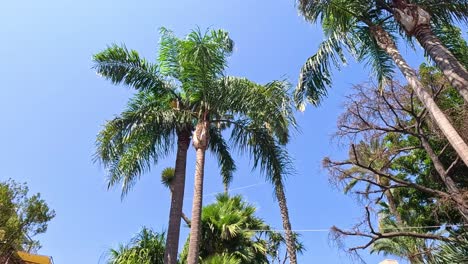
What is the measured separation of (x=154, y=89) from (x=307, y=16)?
497 centimetres

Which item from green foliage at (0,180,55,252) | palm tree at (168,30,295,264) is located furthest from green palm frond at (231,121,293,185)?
green foliage at (0,180,55,252)

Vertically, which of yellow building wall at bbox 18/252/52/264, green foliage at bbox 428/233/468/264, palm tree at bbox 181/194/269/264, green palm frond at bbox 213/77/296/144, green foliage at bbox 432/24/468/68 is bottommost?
green foliage at bbox 428/233/468/264

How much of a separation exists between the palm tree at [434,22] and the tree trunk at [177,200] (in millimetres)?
6409

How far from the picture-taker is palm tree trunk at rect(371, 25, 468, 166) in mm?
7676

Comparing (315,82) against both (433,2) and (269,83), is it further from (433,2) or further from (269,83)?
(433,2)

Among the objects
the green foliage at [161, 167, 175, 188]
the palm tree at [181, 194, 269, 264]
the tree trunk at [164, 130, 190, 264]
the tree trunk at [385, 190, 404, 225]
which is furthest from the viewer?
the tree trunk at [385, 190, 404, 225]

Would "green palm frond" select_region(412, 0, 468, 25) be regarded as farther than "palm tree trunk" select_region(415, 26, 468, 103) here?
Yes

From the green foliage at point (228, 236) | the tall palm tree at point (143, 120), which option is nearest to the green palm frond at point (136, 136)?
the tall palm tree at point (143, 120)

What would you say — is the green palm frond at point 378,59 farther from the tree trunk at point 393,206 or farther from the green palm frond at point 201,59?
the tree trunk at point 393,206

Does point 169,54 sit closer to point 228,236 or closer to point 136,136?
point 136,136

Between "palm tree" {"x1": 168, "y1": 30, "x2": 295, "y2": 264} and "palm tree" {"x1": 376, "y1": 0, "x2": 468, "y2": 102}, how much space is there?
364 centimetres

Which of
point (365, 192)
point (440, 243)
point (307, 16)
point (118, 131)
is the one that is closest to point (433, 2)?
point (307, 16)

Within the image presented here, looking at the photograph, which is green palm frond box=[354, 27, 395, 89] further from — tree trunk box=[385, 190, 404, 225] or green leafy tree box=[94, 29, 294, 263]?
tree trunk box=[385, 190, 404, 225]

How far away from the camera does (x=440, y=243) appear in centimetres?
883
